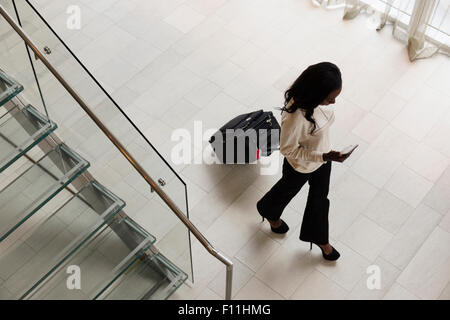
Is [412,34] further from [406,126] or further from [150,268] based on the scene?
[150,268]

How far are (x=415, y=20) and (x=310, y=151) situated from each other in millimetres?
2724

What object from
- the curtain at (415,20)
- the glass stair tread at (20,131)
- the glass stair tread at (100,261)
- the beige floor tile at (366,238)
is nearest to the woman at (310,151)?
the beige floor tile at (366,238)

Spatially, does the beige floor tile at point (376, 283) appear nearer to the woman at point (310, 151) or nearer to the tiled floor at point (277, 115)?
the tiled floor at point (277, 115)

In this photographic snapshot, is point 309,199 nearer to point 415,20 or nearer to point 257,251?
point 257,251

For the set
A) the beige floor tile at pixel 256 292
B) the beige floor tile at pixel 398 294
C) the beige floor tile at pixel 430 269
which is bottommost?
the beige floor tile at pixel 430 269

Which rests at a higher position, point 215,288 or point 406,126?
point 215,288

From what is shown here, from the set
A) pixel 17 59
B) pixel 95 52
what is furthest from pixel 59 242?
pixel 95 52

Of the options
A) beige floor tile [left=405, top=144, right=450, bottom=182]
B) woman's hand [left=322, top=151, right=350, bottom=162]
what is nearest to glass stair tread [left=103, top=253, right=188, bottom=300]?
woman's hand [left=322, top=151, right=350, bottom=162]

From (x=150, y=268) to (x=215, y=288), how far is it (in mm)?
545

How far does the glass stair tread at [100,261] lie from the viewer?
3850mm

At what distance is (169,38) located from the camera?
6.14 meters

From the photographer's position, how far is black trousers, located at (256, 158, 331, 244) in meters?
4.07

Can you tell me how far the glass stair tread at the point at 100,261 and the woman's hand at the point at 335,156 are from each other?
1.32 meters

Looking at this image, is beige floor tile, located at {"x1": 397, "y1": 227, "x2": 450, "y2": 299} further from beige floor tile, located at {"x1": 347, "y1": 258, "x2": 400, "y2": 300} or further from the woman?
the woman
